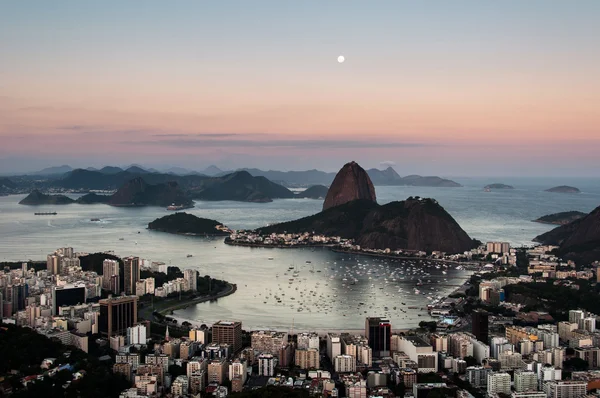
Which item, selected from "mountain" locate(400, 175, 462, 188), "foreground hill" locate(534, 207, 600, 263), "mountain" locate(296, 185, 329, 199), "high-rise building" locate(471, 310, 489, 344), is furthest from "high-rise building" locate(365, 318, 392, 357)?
"mountain" locate(400, 175, 462, 188)

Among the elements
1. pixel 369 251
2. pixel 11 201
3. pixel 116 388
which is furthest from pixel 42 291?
pixel 11 201

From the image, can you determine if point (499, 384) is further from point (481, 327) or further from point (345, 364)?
point (481, 327)

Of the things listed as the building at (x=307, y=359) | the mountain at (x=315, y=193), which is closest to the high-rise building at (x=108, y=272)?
the building at (x=307, y=359)

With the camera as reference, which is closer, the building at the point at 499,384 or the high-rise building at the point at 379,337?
the building at the point at 499,384

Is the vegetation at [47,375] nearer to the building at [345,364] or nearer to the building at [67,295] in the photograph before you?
the building at [67,295]

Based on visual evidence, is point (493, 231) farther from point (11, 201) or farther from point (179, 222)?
point (11, 201)
